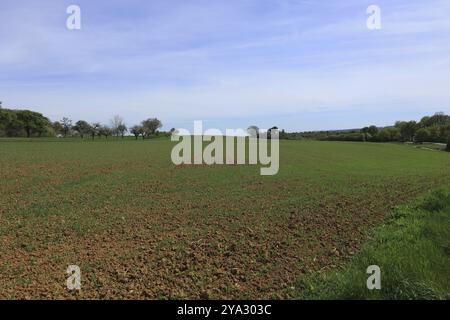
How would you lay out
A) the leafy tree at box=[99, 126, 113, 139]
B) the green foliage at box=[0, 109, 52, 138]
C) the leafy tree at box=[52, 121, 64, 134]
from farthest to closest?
the leafy tree at box=[99, 126, 113, 139], the leafy tree at box=[52, 121, 64, 134], the green foliage at box=[0, 109, 52, 138]

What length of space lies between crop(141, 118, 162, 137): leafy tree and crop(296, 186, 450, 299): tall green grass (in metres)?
147

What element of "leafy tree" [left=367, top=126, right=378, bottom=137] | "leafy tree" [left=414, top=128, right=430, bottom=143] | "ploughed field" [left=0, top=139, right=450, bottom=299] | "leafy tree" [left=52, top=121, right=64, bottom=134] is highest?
"leafy tree" [left=52, top=121, right=64, bottom=134]

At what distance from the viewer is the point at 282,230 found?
9.59 m

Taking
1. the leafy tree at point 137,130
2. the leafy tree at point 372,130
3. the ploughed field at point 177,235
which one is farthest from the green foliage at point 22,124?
the leafy tree at point 372,130

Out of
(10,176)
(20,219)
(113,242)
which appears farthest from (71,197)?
(10,176)

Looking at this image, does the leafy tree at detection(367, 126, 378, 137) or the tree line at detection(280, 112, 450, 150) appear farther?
the leafy tree at detection(367, 126, 378, 137)

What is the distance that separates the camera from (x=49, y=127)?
403 ft

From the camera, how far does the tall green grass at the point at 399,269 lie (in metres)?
5.46

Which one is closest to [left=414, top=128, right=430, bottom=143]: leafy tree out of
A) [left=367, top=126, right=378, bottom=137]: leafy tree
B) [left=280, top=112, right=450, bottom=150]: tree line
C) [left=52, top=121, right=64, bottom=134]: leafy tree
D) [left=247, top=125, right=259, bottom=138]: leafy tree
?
[left=280, top=112, right=450, bottom=150]: tree line

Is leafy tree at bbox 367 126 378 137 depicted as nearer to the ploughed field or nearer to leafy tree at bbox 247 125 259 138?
leafy tree at bbox 247 125 259 138

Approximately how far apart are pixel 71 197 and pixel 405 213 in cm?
1289

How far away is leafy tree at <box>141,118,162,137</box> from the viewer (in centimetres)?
15065

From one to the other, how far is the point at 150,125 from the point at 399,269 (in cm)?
15302
